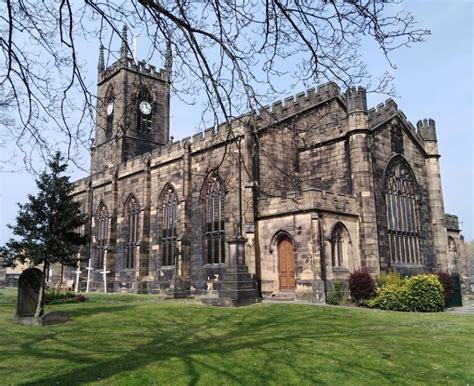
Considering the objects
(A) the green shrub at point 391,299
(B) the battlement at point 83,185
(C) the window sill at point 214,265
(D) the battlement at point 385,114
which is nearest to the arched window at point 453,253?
(D) the battlement at point 385,114

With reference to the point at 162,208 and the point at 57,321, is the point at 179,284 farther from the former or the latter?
the point at 57,321

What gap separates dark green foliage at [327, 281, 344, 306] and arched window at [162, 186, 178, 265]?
11.8 m

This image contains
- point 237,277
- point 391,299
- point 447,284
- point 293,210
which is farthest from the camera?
point 293,210

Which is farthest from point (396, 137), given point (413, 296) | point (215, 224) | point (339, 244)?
point (215, 224)

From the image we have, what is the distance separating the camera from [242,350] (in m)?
8.44

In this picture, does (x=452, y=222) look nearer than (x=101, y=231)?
Yes

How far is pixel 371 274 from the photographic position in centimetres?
1969

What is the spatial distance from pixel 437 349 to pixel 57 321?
35.0 feet

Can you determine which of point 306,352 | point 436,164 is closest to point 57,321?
point 306,352

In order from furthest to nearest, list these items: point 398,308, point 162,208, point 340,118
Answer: point 162,208 → point 340,118 → point 398,308

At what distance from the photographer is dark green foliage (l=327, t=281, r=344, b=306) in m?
18.1

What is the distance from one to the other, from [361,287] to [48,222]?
1365cm

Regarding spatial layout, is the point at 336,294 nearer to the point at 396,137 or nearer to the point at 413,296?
the point at 413,296

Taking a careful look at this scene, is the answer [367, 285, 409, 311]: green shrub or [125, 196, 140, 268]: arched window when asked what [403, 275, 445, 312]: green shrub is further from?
[125, 196, 140, 268]: arched window
